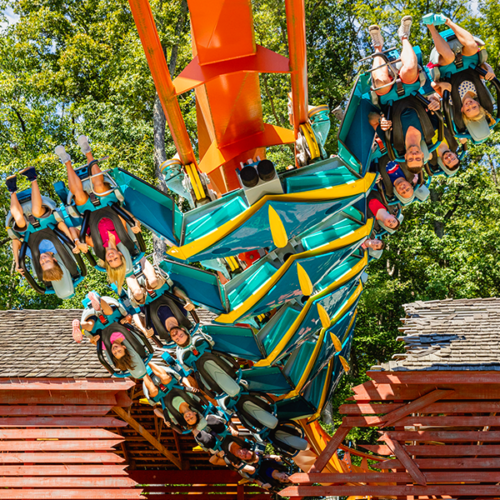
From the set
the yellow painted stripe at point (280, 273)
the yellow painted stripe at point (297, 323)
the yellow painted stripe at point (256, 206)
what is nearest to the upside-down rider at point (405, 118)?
the yellow painted stripe at point (256, 206)

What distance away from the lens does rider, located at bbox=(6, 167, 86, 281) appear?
5445 millimetres

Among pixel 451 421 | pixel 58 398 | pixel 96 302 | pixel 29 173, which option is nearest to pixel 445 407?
pixel 451 421

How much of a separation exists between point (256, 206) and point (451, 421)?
4.09 m

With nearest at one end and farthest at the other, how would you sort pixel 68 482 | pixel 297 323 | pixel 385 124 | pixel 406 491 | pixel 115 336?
pixel 385 124 → pixel 115 336 → pixel 297 323 → pixel 406 491 → pixel 68 482

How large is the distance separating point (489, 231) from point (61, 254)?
554 inches

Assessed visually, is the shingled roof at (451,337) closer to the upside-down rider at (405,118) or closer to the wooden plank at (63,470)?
the upside-down rider at (405,118)

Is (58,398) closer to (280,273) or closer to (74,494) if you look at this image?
(74,494)

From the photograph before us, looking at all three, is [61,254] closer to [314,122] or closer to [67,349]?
[314,122]

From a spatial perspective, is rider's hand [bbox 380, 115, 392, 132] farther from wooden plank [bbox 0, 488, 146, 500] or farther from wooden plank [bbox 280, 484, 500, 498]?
wooden plank [bbox 0, 488, 146, 500]

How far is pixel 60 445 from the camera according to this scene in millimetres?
8594

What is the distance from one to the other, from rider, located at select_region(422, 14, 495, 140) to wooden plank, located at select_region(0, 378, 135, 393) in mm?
5674

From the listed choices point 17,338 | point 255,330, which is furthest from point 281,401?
point 17,338

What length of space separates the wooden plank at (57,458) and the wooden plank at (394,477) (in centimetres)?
284

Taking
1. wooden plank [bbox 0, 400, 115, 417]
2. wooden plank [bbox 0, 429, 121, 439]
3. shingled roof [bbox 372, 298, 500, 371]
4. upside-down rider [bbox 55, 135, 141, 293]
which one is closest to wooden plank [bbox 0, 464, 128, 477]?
wooden plank [bbox 0, 429, 121, 439]
